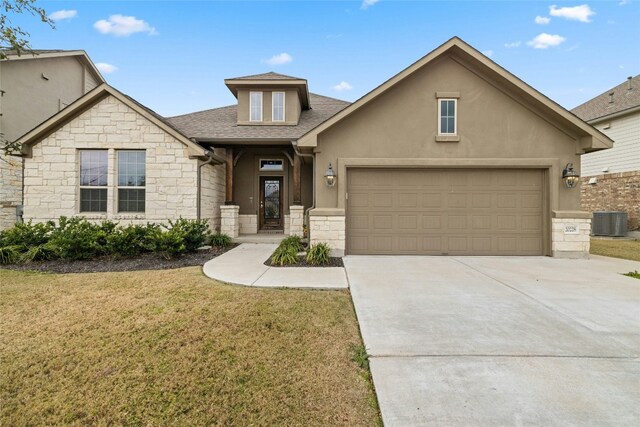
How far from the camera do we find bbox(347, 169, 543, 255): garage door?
8.45 m

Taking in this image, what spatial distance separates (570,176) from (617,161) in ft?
35.1

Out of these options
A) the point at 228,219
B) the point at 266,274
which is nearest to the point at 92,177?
the point at 228,219

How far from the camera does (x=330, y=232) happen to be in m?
8.23

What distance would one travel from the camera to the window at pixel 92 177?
959 centimetres

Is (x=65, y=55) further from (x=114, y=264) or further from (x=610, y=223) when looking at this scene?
(x=610, y=223)

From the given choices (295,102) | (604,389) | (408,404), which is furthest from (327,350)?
(295,102)

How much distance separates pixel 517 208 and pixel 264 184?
354 inches

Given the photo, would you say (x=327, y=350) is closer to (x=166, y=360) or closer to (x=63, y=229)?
(x=166, y=360)

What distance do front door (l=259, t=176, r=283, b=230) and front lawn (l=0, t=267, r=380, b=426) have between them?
7.63 meters

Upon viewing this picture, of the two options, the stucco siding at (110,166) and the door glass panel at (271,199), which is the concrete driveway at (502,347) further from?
the door glass panel at (271,199)

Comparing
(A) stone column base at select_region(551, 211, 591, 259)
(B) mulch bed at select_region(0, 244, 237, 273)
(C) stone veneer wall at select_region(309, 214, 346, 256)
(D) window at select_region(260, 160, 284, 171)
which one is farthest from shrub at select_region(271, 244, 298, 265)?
(A) stone column base at select_region(551, 211, 591, 259)

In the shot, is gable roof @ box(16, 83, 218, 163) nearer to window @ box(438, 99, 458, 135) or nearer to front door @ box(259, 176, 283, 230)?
front door @ box(259, 176, 283, 230)

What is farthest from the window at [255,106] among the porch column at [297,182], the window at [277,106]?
the porch column at [297,182]

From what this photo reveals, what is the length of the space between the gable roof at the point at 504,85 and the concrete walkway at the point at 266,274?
11.2 feet
